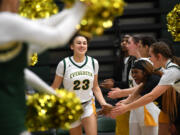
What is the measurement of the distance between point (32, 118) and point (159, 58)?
7.44 ft

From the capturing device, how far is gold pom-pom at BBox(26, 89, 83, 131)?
2.23m

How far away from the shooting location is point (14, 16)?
5.62 feet

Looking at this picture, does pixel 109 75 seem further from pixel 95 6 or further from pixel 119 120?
pixel 95 6

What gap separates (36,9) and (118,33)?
5.98 metres

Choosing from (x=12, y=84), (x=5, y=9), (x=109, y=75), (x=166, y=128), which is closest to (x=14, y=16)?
(x=5, y=9)

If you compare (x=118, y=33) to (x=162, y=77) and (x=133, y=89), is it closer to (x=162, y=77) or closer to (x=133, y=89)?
(x=133, y=89)

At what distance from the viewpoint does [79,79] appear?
459 centimetres

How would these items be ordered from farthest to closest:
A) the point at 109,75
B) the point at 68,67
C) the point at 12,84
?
1. the point at 109,75
2. the point at 68,67
3. the point at 12,84

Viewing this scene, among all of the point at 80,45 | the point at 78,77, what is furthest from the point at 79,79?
the point at 80,45

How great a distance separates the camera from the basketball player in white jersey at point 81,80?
4.57 m

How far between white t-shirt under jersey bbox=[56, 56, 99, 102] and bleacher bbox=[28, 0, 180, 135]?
138 inches

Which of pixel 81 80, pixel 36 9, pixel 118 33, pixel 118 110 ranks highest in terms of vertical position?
pixel 36 9

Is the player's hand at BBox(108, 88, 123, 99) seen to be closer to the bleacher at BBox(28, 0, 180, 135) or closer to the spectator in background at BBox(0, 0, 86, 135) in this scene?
the spectator in background at BBox(0, 0, 86, 135)

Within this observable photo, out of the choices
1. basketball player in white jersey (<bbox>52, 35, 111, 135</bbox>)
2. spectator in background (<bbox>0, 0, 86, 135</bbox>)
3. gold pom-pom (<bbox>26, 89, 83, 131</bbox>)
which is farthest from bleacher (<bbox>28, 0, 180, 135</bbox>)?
spectator in background (<bbox>0, 0, 86, 135</bbox>)
